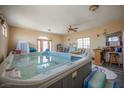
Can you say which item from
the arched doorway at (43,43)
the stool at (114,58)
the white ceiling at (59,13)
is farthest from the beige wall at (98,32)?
the arched doorway at (43,43)

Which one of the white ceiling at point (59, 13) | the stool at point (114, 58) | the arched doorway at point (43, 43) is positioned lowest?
the stool at point (114, 58)

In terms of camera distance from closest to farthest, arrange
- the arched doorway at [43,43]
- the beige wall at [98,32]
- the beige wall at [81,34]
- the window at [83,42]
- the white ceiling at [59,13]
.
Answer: the white ceiling at [59,13], the beige wall at [98,32], the beige wall at [81,34], the window at [83,42], the arched doorway at [43,43]

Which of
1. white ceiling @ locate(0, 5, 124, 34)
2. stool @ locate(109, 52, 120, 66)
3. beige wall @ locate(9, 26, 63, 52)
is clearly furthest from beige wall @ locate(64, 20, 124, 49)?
beige wall @ locate(9, 26, 63, 52)

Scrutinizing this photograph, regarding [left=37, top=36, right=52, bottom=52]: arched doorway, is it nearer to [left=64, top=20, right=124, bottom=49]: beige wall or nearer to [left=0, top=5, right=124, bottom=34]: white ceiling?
[left=64, top=20, right=124, bottom=49]: beige wall

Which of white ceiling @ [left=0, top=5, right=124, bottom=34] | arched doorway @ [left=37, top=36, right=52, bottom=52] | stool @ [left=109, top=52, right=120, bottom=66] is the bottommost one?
stool @ [left=109, top=52, right=120, bottom=66]

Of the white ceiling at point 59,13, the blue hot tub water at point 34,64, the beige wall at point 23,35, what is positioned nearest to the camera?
the blue hot tub water at point 34,64

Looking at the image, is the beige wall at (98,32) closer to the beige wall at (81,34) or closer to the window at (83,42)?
the beige wall at (81,34)

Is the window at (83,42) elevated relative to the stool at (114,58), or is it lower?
elevated

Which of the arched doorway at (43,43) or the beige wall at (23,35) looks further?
the arched doorway at (43,43)

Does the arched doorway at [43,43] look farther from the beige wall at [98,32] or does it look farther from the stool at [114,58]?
the stool at [114,58]

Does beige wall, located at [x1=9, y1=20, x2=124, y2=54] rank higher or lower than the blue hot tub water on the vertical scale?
higher

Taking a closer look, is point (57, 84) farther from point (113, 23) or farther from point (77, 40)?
point (77, 40)

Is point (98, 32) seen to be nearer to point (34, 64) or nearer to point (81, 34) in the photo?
point (81, 34)
